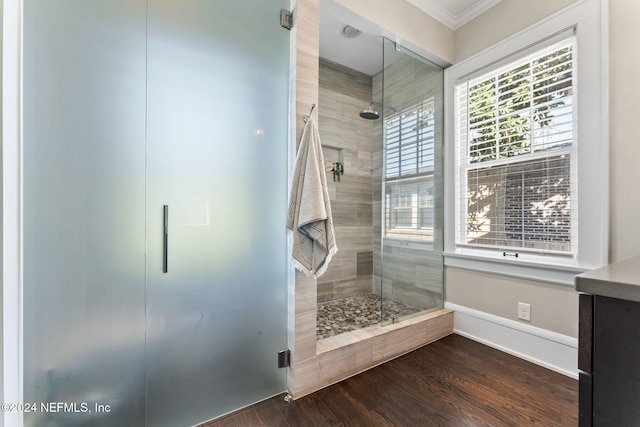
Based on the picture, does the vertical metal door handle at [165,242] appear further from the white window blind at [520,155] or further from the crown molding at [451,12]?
the crown molding at [451,12]

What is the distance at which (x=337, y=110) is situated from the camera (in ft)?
9.96

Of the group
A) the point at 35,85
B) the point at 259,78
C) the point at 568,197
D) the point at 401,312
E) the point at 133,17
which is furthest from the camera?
the point at 401,312

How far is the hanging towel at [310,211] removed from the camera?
1454 millimetres

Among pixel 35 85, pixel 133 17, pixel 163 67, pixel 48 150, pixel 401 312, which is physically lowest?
pixel 401 312

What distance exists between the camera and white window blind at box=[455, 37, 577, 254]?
178 centimetres

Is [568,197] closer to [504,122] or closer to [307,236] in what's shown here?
Result: [504,122]

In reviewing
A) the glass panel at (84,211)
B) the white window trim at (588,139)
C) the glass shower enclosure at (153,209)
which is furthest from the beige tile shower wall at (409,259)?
the glass panel at (84,211)

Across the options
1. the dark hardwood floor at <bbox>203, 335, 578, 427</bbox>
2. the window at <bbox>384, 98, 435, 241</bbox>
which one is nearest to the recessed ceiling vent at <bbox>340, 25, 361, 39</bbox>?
the window at <bbox>384, 98, 435, 241</bbox>

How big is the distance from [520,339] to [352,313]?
1.32m

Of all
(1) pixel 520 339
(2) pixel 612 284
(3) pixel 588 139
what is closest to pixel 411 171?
(3) pixel 588 139

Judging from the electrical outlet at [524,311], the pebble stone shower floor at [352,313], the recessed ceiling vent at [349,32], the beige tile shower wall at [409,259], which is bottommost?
the pebble stone shower floor at [352,313]

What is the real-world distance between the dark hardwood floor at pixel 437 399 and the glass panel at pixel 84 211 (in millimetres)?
610

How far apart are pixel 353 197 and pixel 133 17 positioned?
2444 millimetres

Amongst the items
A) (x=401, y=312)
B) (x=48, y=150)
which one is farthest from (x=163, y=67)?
(x=401, y=312)
